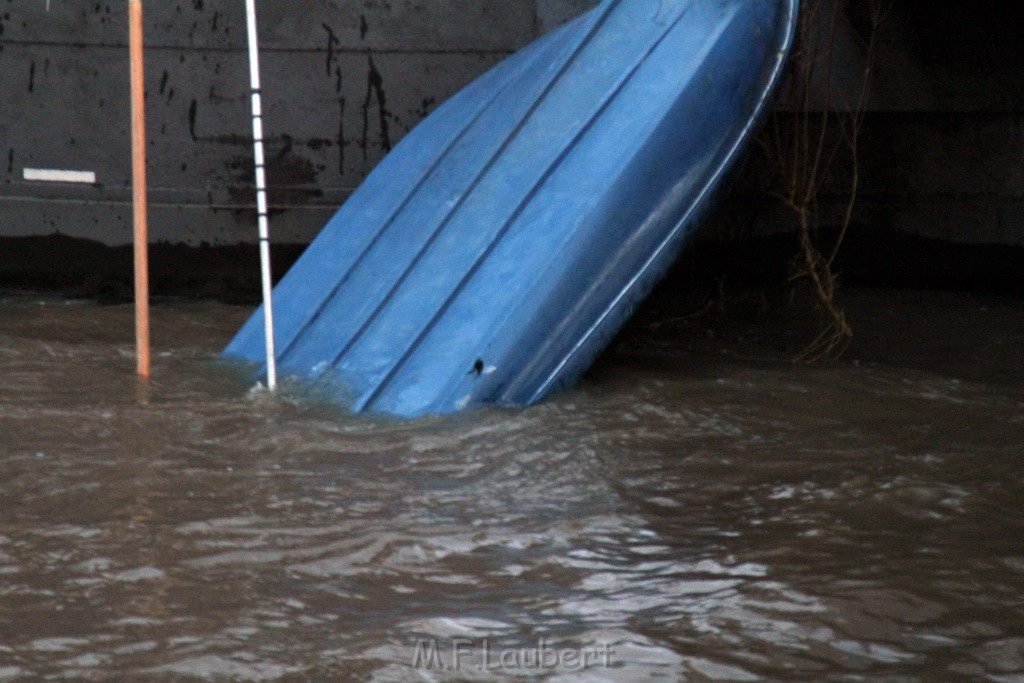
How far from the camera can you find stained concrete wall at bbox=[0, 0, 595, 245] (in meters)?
6.60

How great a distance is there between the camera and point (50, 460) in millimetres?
3928

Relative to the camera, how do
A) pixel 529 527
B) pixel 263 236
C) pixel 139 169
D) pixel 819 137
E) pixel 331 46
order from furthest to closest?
pixel 331 46, pixel 819 137, pixel 263 236, pixel 139 169, pixel 529 527

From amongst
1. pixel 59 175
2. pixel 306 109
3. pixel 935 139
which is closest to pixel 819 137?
pixel 935 139

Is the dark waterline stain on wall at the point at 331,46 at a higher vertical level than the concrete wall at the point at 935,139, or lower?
higher

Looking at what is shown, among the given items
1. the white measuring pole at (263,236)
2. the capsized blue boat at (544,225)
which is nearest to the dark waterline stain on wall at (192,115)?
the capsized blue boat at (544,225)

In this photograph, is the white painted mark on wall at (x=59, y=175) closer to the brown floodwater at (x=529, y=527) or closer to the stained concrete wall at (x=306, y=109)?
the stained concrete wall at (x=306, y=109)

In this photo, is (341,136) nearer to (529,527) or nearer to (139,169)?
(139,169)

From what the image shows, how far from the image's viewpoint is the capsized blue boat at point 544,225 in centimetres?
467

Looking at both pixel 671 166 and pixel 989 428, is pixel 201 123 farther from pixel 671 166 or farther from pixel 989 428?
pixel 989 428

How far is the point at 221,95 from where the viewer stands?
6.64 metres

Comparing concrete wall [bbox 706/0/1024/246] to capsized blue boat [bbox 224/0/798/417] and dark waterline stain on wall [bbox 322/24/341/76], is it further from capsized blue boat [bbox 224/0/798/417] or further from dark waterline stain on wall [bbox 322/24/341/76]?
dark waterline stain on wall [bbox 322/24/341/76]

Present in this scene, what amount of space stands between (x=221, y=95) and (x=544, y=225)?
2.45m

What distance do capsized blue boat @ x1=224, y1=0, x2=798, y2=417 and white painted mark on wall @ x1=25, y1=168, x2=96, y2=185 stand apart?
61.9 inches

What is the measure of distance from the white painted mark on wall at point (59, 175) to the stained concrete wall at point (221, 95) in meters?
0.03
